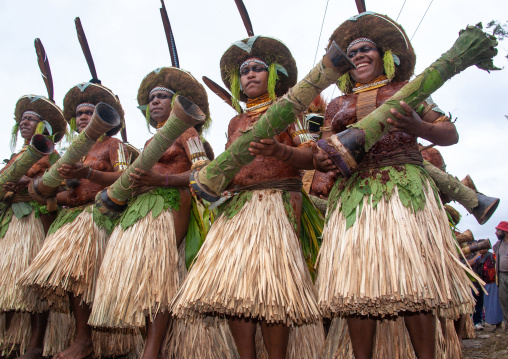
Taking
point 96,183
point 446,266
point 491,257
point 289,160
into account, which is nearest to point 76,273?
point 96,183

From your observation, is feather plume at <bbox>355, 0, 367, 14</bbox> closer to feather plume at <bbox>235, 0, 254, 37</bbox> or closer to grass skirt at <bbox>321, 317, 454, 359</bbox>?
feather plume at <bbox>235, 0, 254, 37</bbox>

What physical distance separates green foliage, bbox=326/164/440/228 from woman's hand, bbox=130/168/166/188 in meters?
1.27

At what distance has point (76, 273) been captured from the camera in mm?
3045

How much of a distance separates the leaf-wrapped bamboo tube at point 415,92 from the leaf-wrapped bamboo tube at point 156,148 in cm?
85

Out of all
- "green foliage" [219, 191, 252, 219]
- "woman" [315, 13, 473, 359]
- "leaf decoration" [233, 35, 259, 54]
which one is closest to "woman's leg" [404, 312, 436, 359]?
"woman" [315, 13, 473, 359]

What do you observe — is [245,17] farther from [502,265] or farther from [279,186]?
[502,265]

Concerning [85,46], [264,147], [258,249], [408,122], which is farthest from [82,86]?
[408,122]

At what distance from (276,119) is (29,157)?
2315mm

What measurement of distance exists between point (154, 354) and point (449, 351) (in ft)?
6.05

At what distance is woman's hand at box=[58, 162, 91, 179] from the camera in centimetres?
303

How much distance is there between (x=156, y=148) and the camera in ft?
8.49

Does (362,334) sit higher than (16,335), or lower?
higher

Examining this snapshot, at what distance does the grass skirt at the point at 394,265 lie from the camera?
1.77m

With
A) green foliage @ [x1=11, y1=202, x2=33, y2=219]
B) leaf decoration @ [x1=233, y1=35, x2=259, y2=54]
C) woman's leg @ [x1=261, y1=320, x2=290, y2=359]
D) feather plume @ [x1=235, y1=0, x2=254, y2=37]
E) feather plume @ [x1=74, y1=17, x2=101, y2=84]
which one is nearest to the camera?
woman's leg @ [x1=261, y1=320, x2=290, y2=359]
